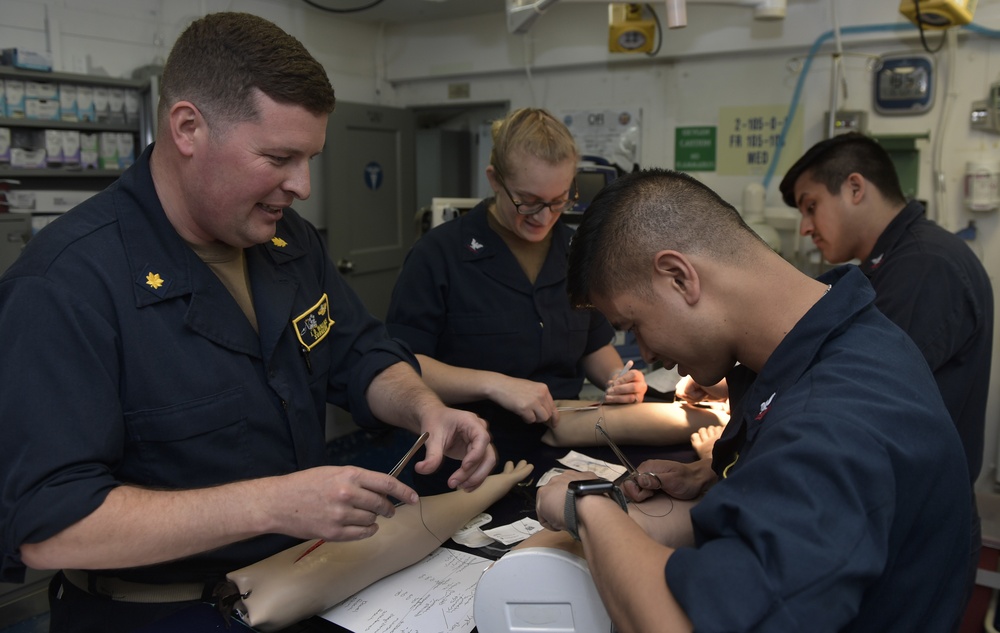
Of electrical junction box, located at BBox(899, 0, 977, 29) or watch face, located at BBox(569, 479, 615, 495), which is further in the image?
electrical junction box, located at BBox(899, 0, 977, 29)

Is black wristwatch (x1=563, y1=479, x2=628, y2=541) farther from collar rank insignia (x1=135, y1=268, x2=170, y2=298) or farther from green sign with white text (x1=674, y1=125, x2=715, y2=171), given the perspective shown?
green sign with white text (x1=674, y1=125, x2=715, y2=171)

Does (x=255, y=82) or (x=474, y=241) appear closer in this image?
(x=255, y=82)

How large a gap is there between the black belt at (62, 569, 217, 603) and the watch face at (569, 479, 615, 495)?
74 cm

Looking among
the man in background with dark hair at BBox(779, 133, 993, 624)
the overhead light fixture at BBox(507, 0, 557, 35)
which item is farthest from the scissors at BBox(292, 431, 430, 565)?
the overhead light fixture at BBox(507, 0, 557, 35)

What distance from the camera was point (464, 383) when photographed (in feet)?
6.86

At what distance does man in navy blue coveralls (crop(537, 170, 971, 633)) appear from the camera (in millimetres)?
854

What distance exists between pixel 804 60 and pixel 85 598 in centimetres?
417

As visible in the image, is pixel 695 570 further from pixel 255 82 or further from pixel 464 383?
pixel 464 383

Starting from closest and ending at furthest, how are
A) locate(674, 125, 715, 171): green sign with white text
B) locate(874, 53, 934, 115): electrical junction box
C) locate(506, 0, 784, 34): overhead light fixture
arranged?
locate(506, 0, 784, 34): overhead light fixture < locate(874, 53, 934, 115): electrical junction box < locate(674, 125, 715, 171): green sign with white text

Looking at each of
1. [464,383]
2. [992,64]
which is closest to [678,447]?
[464,383]

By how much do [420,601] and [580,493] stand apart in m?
0.44

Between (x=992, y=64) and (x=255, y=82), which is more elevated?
(x=992, y=64)

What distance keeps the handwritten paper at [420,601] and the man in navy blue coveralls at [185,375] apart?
175 millimetres

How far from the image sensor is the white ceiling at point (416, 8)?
15.6 feet
